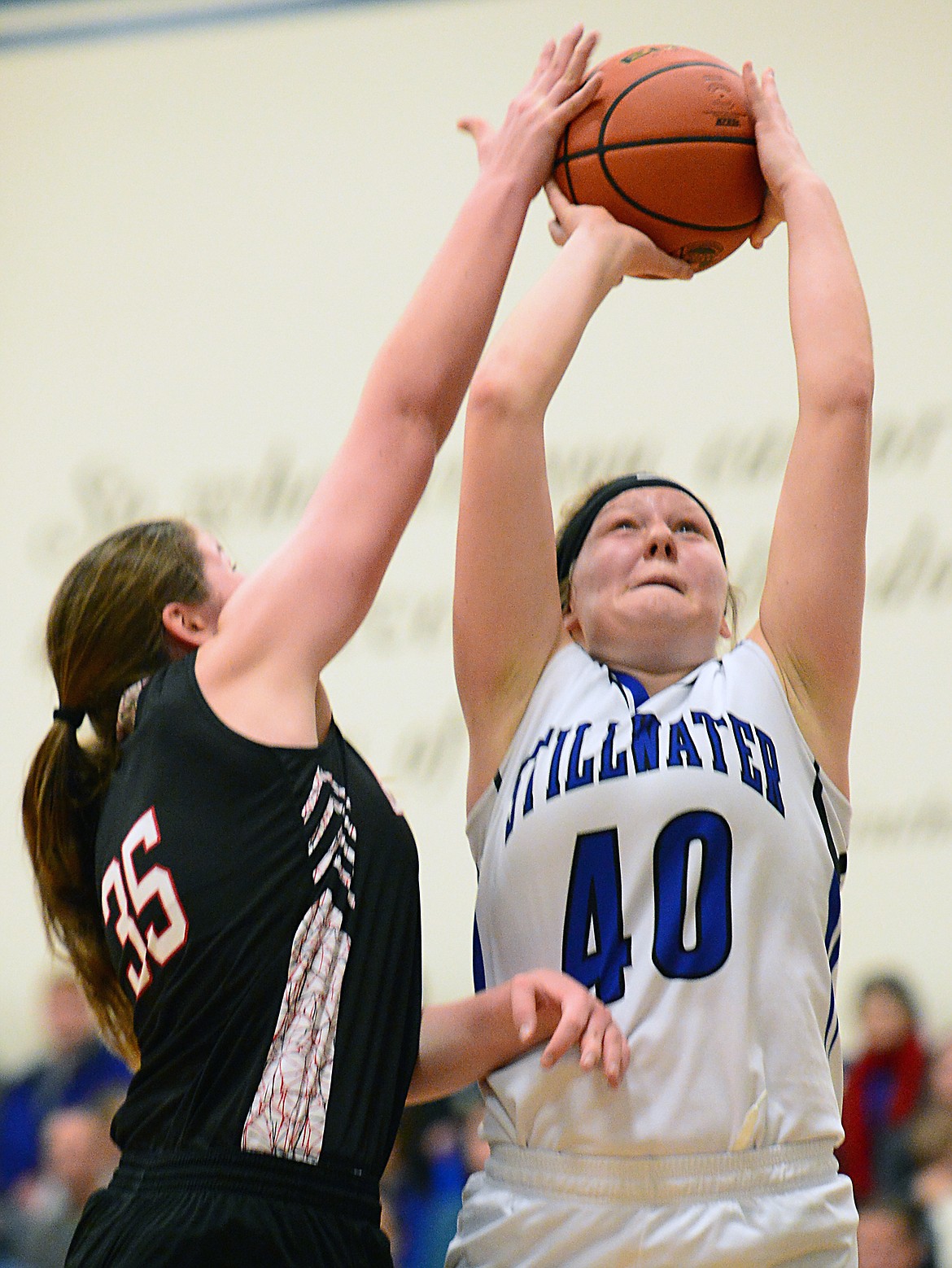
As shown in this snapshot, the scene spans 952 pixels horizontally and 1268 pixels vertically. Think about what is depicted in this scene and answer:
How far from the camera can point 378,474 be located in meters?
1.80

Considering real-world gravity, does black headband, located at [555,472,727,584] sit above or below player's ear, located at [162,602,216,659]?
above

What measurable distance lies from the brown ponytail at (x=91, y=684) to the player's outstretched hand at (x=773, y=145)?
3.36ft

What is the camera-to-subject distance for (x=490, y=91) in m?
6.18

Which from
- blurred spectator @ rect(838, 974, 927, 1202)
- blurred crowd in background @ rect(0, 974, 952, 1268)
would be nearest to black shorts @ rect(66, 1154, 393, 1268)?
blurred crowd in background @ rect(0, 974, 952, 1268)

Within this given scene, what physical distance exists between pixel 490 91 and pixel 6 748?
3294mm

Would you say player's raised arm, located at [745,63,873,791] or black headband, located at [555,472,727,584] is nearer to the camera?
player's raised arm, located at [745,63,873,791]

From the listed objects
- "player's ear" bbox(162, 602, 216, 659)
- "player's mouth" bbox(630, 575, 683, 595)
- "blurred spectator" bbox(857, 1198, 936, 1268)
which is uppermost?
"player's mouth" bbox(630, 575, 683, 595)

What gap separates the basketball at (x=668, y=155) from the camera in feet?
7.44

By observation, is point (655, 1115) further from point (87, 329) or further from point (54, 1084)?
point (87, 329)

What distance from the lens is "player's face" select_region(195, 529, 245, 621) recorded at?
195 centimetres

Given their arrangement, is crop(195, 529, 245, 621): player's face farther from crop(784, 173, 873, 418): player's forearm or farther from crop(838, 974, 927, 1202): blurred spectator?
crop(838, 974, 927, 1202): blurred spectator

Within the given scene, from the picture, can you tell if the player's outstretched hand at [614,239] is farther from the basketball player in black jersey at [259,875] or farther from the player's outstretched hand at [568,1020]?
the player's outstretched hand at [568,1020]

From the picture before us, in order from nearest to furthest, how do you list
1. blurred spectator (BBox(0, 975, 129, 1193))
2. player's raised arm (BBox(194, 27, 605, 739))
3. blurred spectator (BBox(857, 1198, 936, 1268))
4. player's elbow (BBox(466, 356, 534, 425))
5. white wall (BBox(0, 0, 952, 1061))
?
player's raised arm (BBox(194, 27, 605, 739)) → player's elbow (BBox(466, 356, 534, 425)) → blurred spectator (BBox(857, 1198, 936, 1268)) → blurred spectator (BBox(0, 975, 129, 1193)) → white wall (BBox(0, 0, 952, 1061))

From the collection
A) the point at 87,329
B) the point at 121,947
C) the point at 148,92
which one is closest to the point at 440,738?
the point at 87,329
